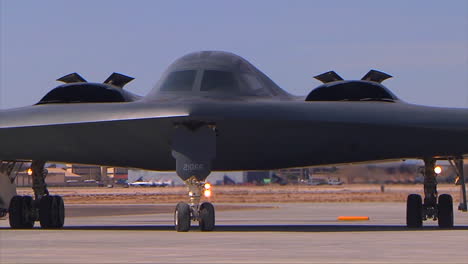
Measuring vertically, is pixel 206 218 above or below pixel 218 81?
below

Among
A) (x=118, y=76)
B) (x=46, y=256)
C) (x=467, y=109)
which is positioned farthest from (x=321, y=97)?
(x=46, y=256)

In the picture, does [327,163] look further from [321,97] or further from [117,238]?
[117,238]

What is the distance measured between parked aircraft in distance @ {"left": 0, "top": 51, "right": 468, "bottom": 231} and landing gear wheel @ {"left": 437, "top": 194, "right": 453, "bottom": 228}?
3 centimetres

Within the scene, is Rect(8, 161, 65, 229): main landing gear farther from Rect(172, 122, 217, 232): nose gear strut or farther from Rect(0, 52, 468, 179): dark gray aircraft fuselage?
Rect(172, 122, 217, 232): nose gear strut

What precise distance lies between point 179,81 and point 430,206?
24.3ft

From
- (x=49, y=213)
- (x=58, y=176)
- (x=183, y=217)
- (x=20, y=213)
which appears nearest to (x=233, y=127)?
(x=183, y=217)

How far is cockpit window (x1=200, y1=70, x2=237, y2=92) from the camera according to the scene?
2248cm

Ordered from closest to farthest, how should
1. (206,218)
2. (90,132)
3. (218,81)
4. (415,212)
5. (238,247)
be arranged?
(238,247) < (206,218) < (90,132) < (218,81) < (415,212)

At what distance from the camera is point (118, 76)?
25.6 meters

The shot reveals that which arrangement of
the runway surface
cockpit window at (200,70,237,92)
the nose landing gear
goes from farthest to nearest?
1. cockpit window at (200,70,237,92)
2. the nose landing gear
3. the runway surface

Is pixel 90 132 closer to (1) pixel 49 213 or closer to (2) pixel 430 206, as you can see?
(1) pixel 49 213

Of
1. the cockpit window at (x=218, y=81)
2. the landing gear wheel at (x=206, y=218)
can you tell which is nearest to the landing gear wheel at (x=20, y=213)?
the landing gear wheel at (x=206, y=218)

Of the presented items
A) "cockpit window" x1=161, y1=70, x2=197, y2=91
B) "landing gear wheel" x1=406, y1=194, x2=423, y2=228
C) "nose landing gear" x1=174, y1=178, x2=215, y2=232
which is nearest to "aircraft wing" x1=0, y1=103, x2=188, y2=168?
"nose landing gear" x1=174, y1=178, x2=215, y2=232

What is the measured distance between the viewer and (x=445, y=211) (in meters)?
24.6
